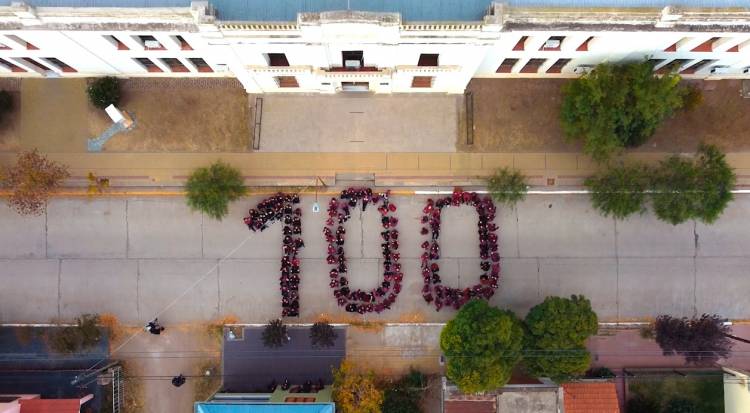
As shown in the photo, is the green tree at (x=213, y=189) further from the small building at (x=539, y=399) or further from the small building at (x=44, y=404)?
the small building at (x=539, y=399)

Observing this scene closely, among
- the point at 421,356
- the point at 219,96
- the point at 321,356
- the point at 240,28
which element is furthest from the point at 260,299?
the point at 240,28

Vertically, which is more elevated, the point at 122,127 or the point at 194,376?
the point at 122,127

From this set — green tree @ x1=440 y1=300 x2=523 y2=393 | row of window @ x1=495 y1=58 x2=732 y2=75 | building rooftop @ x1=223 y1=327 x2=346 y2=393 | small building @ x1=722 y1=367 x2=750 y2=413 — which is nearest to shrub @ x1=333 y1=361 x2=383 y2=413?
building rooftop @ x1=223 y1=327 x2=346 y2=393

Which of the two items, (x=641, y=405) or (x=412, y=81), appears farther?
(x=641, y=405)

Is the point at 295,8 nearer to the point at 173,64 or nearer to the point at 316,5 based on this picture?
the point at 316,5

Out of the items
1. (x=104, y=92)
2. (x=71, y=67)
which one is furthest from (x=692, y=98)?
(x=71, y=67)

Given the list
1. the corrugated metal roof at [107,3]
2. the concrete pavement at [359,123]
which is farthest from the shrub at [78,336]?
the corrugated metal roof at [107,3]

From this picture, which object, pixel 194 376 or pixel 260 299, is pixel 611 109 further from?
pixel 194 376
